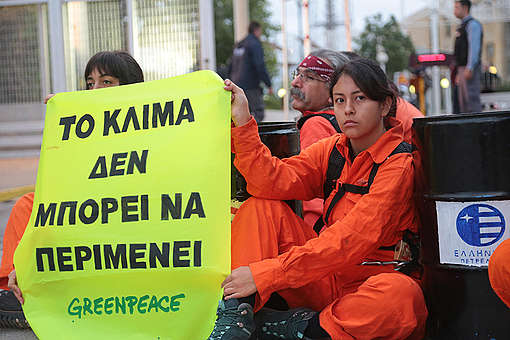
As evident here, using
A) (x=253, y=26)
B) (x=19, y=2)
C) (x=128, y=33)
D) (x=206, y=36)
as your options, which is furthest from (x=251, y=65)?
(x=19, y=2)

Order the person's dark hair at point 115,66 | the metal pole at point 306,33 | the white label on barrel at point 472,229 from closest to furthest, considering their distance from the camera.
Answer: the white label on barrel at point 472,229 → the person's dark hair at point 115,66 → the metal pole at point 306,33

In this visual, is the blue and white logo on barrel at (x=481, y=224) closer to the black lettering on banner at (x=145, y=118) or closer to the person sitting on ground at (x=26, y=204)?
the black lettering on banner at (x=145, y=118)

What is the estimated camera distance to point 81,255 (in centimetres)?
231

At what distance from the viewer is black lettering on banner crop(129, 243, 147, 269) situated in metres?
2.26

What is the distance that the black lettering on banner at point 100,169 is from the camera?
2.37m

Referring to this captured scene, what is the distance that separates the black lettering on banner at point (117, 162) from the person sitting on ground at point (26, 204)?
694mm

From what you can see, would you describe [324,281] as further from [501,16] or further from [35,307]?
[501,16]

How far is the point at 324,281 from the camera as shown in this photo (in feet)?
8.34

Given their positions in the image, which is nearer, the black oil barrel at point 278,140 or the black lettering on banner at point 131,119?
the black lettering on banner at point 131,119

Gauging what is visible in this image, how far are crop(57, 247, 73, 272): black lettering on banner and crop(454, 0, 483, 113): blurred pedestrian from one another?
6.27 metres

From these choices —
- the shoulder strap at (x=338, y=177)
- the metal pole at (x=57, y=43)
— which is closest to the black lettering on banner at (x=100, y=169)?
the shoulder strap at (x=338, y=177)

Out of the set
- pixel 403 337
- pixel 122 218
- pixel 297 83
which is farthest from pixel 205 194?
pixel 297 83

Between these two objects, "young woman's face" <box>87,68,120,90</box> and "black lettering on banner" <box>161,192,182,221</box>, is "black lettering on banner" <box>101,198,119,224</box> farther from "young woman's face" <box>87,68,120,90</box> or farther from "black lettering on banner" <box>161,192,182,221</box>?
"young woman's face" <box>87,68,120,90</box>

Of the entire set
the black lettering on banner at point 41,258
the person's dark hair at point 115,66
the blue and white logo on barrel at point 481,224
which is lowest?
the black lettering on banner at point 41,258
